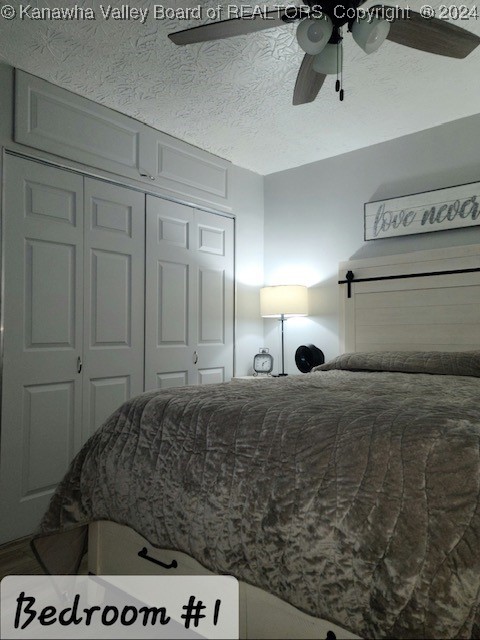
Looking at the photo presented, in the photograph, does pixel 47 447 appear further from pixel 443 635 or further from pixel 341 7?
pixel 341 7

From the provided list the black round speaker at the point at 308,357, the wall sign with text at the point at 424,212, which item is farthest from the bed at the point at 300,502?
the black round speaker at the point at 308,357

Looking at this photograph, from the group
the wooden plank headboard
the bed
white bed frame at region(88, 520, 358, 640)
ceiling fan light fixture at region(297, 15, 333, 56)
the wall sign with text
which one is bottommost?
white bed frame at region(88, 520, 358, 640)

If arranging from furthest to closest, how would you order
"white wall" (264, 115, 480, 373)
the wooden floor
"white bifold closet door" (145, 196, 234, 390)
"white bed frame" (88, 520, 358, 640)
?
"white bifold closet door" (145, 196, 234, 390), "white wall" (264, 115, 480, 373), the wooden floor, "white bed frame" (88, 520, 358, 640)

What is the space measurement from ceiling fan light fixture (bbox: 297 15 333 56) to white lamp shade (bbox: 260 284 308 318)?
2155 mm

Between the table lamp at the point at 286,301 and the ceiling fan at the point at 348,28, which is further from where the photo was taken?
the table lamp at the point at 286,301

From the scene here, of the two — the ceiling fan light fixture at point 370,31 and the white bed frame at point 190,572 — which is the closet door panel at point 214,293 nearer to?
→ the white bed frame at point 190,572

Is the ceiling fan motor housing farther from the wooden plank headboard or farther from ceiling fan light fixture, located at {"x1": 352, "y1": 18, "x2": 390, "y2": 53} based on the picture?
the wooden plank headboard

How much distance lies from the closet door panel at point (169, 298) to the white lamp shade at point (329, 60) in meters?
1.70

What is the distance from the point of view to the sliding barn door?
97.9 inches

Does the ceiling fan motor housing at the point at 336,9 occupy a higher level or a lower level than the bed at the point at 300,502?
higher

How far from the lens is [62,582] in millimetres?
1731

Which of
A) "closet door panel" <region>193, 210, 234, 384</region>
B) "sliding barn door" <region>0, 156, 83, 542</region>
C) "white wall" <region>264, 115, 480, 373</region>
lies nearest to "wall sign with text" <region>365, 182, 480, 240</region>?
"white wall" <region>264, 115, 480, 373</region>

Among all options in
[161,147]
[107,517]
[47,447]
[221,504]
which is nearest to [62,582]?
[107,517]

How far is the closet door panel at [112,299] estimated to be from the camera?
2.88 metres
